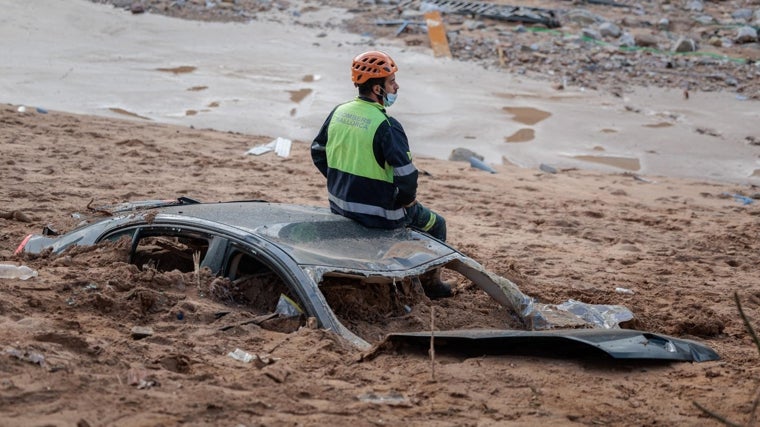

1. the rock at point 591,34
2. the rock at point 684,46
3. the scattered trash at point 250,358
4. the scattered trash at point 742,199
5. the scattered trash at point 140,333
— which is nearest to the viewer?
the scattered trash at point 250,358

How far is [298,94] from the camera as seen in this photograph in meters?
15.1

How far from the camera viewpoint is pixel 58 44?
16688 millimetres

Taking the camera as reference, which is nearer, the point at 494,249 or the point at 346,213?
the point at 346,213

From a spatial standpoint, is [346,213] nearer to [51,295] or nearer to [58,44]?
[51,295]

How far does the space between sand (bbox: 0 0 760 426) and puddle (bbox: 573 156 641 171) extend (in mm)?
2217

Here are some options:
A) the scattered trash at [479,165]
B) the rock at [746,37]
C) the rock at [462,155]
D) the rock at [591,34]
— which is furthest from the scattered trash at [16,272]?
the rock at [746,37]

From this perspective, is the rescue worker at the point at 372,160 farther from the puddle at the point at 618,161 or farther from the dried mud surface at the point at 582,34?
the dried mud surface at the point at 582,34

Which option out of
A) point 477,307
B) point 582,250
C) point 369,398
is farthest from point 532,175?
point 369,398

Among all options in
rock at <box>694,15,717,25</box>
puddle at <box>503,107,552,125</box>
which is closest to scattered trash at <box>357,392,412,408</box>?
puddle at <box>503,107,552,125</box>

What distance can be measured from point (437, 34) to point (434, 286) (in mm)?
13523

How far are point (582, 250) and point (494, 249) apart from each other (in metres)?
0.92

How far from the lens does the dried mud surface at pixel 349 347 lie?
13.9 feet

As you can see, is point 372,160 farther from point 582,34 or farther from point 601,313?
point 582,34

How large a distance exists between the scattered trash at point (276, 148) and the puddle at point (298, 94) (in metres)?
2.27
